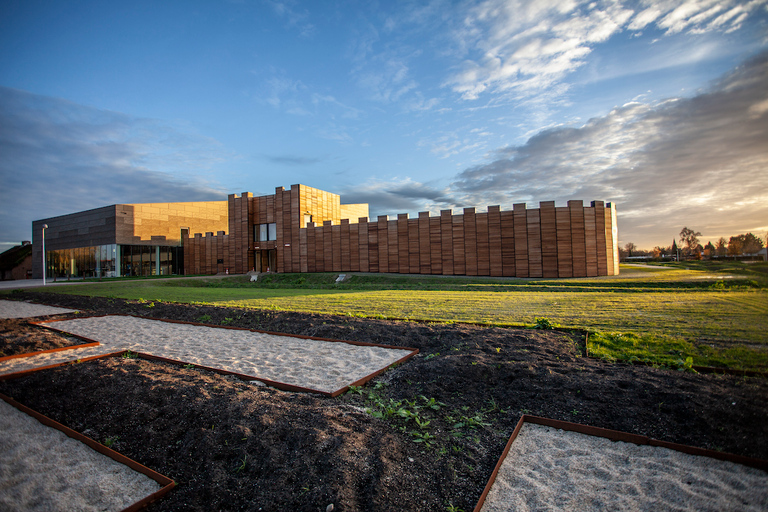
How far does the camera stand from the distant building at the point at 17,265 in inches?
1845

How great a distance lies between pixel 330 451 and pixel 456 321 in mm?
5457

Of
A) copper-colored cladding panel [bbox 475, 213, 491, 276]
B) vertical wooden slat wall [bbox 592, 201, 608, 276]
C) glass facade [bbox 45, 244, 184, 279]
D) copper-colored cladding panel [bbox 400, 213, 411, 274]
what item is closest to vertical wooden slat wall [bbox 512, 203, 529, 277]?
copper-colored cladding panel [bbox 475, 213, 491, 276]

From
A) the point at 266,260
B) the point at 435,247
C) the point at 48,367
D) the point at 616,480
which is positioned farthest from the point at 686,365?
the point at 266,260

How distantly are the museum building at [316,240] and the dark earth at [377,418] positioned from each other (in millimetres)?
19388

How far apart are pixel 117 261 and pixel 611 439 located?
44429 millimetres

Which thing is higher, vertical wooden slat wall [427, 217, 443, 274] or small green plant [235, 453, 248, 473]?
vertical wooden slat wall [427, 217, 443, 274]

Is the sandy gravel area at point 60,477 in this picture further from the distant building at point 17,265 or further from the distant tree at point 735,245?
the distant building at point 17,265

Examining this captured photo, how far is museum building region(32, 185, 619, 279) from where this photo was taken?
22812mm

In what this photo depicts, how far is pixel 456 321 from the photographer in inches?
311

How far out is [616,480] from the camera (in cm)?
259

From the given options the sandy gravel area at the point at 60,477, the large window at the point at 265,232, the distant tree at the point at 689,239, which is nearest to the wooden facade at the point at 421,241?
the large window at the point at 265,232

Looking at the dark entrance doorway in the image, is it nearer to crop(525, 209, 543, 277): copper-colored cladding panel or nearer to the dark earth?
crop(525, 209, 543, 277): copper-colored cladding panel

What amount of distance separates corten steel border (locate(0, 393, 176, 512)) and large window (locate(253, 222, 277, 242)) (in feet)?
103

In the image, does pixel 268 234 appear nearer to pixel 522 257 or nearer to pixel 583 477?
pixel 522 257
